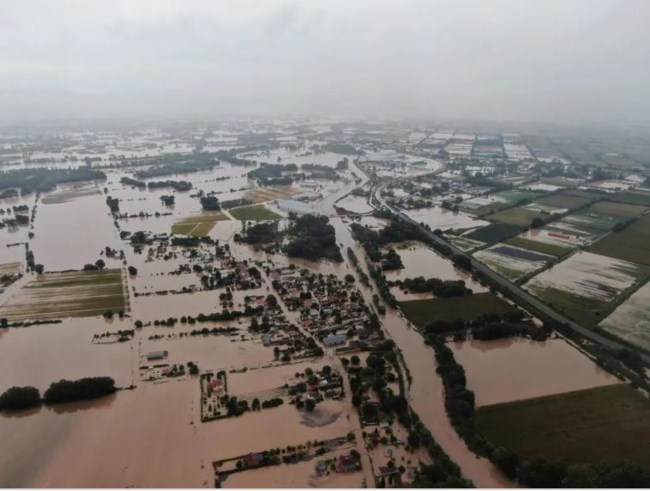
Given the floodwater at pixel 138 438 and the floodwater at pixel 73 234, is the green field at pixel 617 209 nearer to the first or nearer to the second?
the floodwater at pixel 138 438

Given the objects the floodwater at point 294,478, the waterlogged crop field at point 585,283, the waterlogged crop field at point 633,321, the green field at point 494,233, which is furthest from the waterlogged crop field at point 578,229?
the floodwater at point 294,478

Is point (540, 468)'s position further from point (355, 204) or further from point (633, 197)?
point (633, 197)

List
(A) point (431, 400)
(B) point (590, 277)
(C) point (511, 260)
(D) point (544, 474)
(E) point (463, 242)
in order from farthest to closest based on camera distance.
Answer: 1. (E) point (463, 242)
2. (C) point (511, 260)
3. (B) point (590, 277)
4. (A) point (431, 400)
5. (D) point (544, 474)

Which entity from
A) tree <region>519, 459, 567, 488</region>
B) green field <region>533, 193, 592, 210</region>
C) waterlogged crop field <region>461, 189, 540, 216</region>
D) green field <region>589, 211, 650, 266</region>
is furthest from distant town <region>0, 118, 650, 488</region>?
waterlogged crop field <region>461, 189, 540, 216</region>

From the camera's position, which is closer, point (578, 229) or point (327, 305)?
point (327, 305)

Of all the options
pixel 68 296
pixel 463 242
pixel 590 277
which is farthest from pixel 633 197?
pixel 68 296

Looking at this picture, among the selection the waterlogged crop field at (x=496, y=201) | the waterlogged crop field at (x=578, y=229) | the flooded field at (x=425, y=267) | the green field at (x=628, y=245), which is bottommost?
the flooded field at (x=425, y=267)
